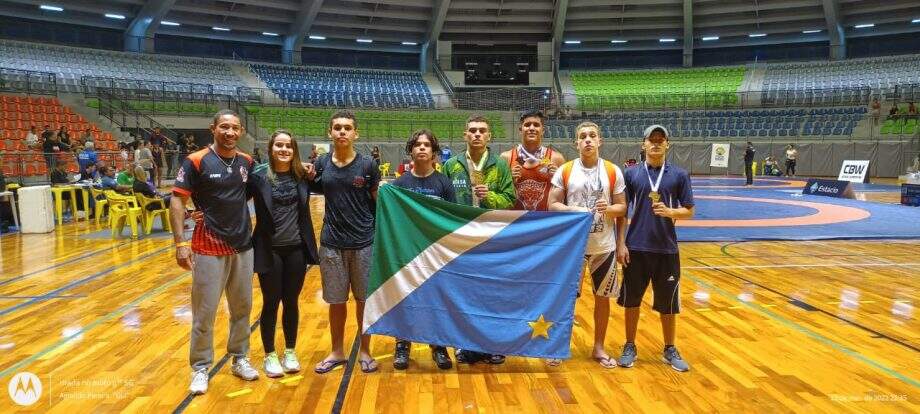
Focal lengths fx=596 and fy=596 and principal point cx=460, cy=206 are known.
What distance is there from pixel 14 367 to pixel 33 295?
8.86ft

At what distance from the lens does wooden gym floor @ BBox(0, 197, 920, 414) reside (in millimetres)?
3676

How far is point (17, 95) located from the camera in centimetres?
2253

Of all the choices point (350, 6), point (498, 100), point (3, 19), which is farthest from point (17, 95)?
point (498, 100)

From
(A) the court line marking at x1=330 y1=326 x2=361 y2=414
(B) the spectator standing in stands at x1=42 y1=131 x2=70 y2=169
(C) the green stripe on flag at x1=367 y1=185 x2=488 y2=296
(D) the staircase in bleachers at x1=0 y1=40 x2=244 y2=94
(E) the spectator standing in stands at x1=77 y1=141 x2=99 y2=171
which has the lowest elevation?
(A) the court line marking at x1=330 y1=326 x2=361 y2=414

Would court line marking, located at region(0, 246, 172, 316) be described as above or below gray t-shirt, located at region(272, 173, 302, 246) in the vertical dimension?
below

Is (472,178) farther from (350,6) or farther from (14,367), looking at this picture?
(350,6)

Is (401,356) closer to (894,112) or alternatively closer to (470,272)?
(470,272)

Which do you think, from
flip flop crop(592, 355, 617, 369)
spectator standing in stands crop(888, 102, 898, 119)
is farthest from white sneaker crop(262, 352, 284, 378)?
spectator standing in stands crop(888, 102, 898, 119)

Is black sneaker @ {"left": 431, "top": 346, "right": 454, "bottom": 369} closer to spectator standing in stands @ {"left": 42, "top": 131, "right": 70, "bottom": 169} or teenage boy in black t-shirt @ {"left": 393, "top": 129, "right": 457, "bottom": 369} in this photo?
teenage boy in black t-shirt @ {"left": 393, "top": 129, "right": 457, "bottom": 369}

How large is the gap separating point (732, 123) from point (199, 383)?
32.0 metres

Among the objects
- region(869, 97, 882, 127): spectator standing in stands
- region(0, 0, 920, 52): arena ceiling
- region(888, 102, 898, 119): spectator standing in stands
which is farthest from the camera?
region(0, 0, 920, 52): arena ceiling

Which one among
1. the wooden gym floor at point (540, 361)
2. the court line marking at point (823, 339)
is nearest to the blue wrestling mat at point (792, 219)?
the wooden gym floor at point (540, 361)

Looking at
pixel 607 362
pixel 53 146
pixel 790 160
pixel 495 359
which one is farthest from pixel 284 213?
pixel 790 160

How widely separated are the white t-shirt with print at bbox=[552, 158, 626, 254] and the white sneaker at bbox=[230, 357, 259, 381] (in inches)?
96.6
